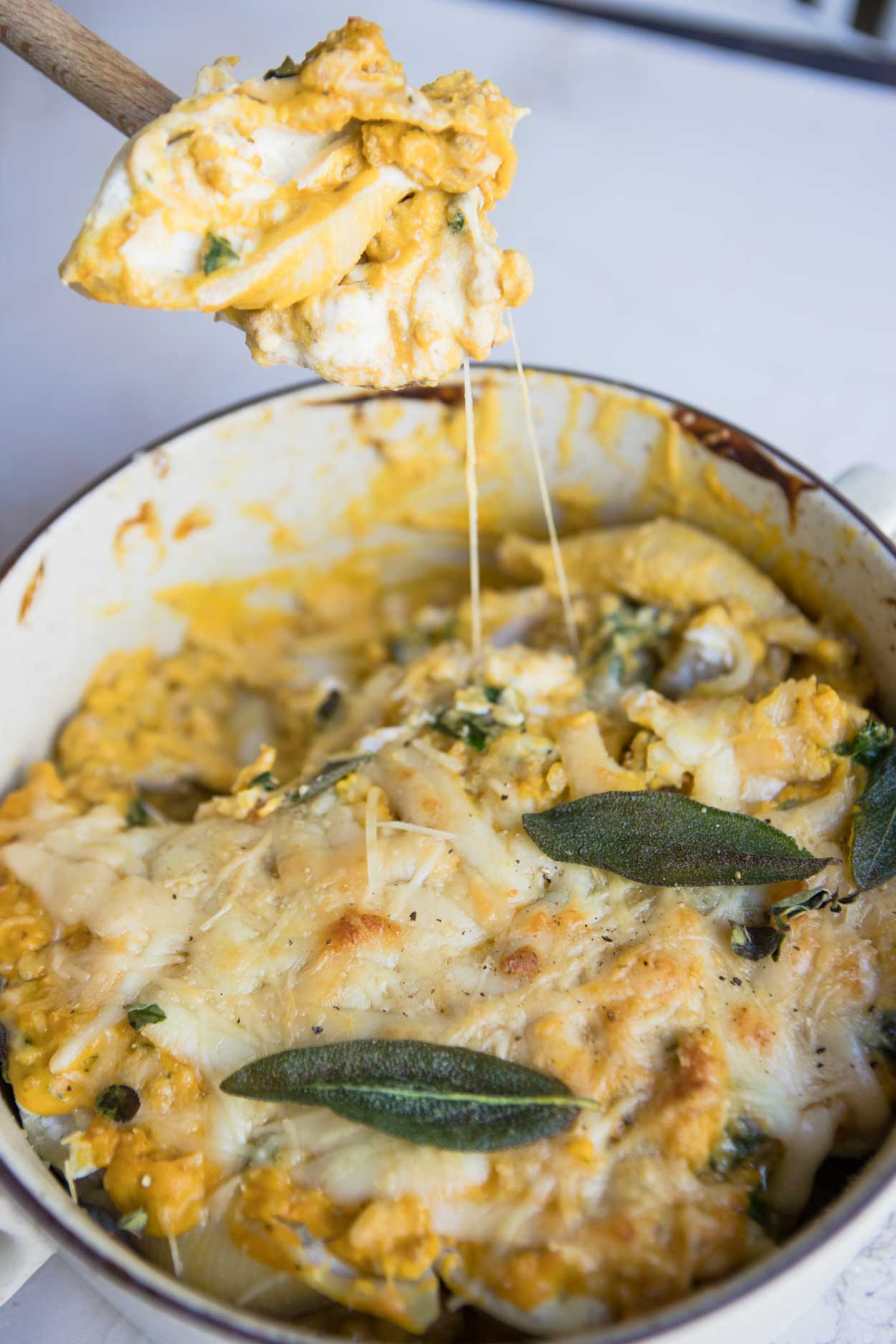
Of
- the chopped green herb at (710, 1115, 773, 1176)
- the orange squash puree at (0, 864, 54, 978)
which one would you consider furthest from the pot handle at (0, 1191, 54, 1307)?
the chopped green herb at (710, 1115, 773, 1176)

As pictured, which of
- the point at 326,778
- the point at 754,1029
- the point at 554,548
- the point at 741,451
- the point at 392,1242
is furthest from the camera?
the point at 554,548

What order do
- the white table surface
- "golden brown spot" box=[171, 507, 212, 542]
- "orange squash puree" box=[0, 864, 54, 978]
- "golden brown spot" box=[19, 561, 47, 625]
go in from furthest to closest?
the white table surface, "golden brown spot" box=[171, 507, 212, 542], "golden brown spot" box=[19, 561, 47, 625], "orange squash puree" box=[0, 864, 54, 978]

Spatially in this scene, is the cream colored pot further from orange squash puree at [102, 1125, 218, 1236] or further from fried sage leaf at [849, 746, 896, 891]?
orange squash puree at [102, 1125, 218, 1236]

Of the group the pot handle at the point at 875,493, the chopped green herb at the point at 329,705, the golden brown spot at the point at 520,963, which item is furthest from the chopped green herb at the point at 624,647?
the golden brown spot at the point at 520,963

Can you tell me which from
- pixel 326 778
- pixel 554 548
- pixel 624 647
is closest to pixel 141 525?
pixel 326 778

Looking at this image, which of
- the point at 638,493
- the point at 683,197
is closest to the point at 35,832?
the point at 638,493

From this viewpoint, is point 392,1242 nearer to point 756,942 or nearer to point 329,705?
point 756,942
